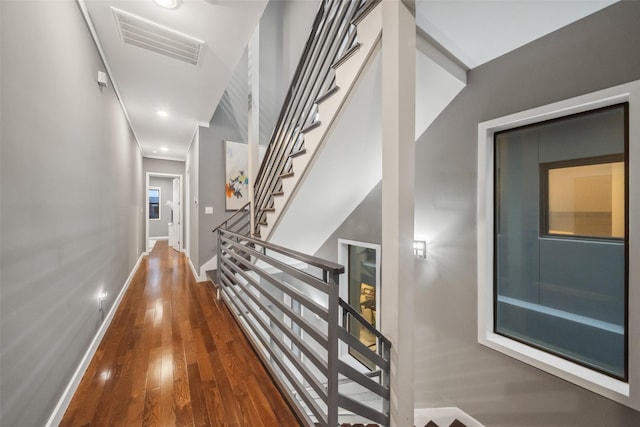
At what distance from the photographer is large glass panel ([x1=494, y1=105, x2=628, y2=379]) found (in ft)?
5.10

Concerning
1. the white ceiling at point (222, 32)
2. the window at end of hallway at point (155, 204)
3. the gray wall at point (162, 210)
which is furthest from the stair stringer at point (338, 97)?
the window at end of hallway at point (155, 204)

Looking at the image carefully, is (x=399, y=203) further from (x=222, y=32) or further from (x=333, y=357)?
(x=222, y=32)

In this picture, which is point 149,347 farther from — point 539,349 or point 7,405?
point 539,349

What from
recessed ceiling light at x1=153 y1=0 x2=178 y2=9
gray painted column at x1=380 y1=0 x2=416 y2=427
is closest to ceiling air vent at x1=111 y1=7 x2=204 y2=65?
recessed ceiling light at x1=153 y1=0 x2=178 y2=9

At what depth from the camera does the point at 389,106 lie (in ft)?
4.35

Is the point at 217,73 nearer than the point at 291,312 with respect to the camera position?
No

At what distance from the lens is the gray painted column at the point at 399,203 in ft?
→ 4.18

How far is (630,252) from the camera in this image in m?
1.41

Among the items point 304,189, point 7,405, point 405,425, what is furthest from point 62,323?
point 405,425

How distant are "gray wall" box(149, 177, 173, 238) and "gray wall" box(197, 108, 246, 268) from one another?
21.7 feet

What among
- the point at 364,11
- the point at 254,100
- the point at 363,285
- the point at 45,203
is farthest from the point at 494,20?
the point at 363,285

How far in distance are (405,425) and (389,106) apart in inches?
66.4

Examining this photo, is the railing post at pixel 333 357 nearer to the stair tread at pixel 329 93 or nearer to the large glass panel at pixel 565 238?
the stair tread at pixel 329 93

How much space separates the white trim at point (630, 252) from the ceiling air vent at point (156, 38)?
8.69 ft
